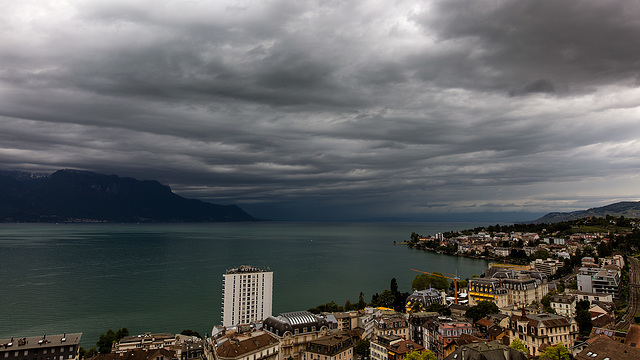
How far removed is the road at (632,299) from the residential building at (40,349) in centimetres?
5787

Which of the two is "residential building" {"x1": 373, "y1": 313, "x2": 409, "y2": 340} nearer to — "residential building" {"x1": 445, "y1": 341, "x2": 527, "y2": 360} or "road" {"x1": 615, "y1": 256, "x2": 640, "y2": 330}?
"residential building" {"x1": 445, "y1": 341, "x2": 527, "y2": 360}

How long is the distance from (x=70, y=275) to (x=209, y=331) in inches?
2563

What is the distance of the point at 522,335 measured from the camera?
119 ft

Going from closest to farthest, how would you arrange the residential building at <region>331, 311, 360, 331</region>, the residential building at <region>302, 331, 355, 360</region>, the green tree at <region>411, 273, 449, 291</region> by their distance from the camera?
the residential building at <region>302, 331, 355, 360</region>
the residential building at <region>331, 311, 360, 331</region>
the green tree at <region>411, 273, 449, 291</region>

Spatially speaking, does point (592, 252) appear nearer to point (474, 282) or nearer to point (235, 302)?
point (474, 282)

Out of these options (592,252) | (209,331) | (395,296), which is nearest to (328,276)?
(395,296)

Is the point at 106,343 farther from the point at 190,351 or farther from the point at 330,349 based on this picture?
the point at 330,349

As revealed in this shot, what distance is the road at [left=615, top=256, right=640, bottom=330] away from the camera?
43.5 metres

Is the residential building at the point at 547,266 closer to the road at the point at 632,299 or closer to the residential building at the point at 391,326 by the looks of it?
the road at the point at 632,299

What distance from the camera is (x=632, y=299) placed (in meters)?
55.2

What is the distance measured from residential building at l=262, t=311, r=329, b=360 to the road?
32915 millimetres

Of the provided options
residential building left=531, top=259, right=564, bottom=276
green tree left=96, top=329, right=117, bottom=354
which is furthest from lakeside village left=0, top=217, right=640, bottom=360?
residential building left=531, top=259, right=564, bottom=276

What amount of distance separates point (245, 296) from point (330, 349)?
94.1ft

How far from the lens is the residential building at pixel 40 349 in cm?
3619
